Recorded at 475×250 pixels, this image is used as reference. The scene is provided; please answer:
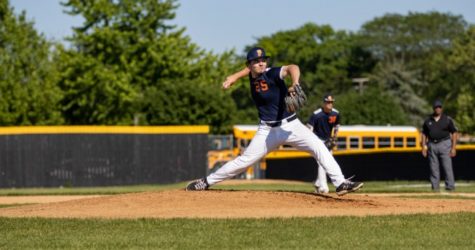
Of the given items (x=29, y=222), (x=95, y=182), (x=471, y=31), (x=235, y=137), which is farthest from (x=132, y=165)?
(x=471, y=31)

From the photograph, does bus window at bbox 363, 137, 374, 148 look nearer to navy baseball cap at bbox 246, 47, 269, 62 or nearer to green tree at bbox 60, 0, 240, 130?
green tree at bbox 60, 0, 240, 130

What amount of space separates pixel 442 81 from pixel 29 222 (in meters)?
78.6

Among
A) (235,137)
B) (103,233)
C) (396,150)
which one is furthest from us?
(235,137)

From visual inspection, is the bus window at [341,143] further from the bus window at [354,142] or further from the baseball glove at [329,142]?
the baseball glove at [329,142]

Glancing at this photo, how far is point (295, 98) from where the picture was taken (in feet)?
41.1

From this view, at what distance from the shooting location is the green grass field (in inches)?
396

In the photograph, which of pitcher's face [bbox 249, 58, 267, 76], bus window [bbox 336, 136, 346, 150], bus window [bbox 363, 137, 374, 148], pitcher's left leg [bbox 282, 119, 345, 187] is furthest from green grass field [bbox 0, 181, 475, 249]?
bus window [bbox 363, 137, 374, 148]

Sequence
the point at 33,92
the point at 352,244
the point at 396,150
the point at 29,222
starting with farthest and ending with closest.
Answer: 1. the point at 33,92
2. the point at 396,150
3. the point at 29,222
4. the point at 352,244

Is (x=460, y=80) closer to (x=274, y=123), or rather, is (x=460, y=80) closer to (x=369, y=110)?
(x=369, y=110)

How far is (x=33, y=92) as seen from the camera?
47219 millimetres

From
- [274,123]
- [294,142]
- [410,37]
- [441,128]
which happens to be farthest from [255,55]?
[410,37]

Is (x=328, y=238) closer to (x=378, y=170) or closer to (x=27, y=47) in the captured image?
(x=378, y=170)

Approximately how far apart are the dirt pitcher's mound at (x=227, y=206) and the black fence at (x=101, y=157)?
17619 millimetres

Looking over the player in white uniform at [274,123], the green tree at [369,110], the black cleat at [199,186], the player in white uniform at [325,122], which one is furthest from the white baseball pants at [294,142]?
the green tree at [369,110]
